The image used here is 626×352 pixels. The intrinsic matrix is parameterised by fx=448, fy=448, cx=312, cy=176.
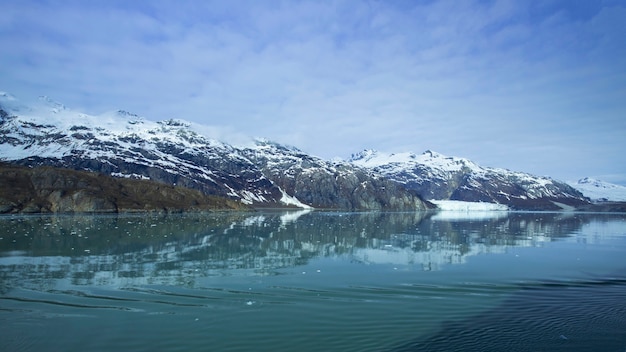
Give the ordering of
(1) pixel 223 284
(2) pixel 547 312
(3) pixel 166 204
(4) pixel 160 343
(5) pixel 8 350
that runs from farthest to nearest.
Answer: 1. (3) pixel 166 204
2. (1) pixel 223 284
3. (2) pixel 547 312
4. (4) pixel 160 343
5. (5) pixel 8 350

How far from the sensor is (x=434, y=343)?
14.1m

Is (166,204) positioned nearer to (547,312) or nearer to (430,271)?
(430,271)

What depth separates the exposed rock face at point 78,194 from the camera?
11575cm

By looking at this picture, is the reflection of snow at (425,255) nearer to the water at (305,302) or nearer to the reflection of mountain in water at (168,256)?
the reflection of mountain in water at (168,256)

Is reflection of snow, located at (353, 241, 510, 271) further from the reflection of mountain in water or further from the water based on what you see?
the water

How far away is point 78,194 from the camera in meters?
127

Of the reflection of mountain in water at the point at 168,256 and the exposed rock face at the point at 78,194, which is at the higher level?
the exposed rock face at the point at 78,194

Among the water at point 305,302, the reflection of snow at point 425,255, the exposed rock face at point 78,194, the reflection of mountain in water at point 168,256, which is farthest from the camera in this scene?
the exposed rock face at point 78,194

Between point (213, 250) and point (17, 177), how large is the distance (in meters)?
115

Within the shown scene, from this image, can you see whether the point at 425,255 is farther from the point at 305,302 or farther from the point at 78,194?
the point at 78,194

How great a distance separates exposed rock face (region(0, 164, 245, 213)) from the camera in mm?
115750

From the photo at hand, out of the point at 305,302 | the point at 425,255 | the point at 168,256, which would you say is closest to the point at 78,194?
the point at 168,256

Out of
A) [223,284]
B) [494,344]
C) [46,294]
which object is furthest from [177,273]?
[494,344]

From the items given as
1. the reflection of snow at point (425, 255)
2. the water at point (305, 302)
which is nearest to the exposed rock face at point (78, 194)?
the water at point (305, 302)
